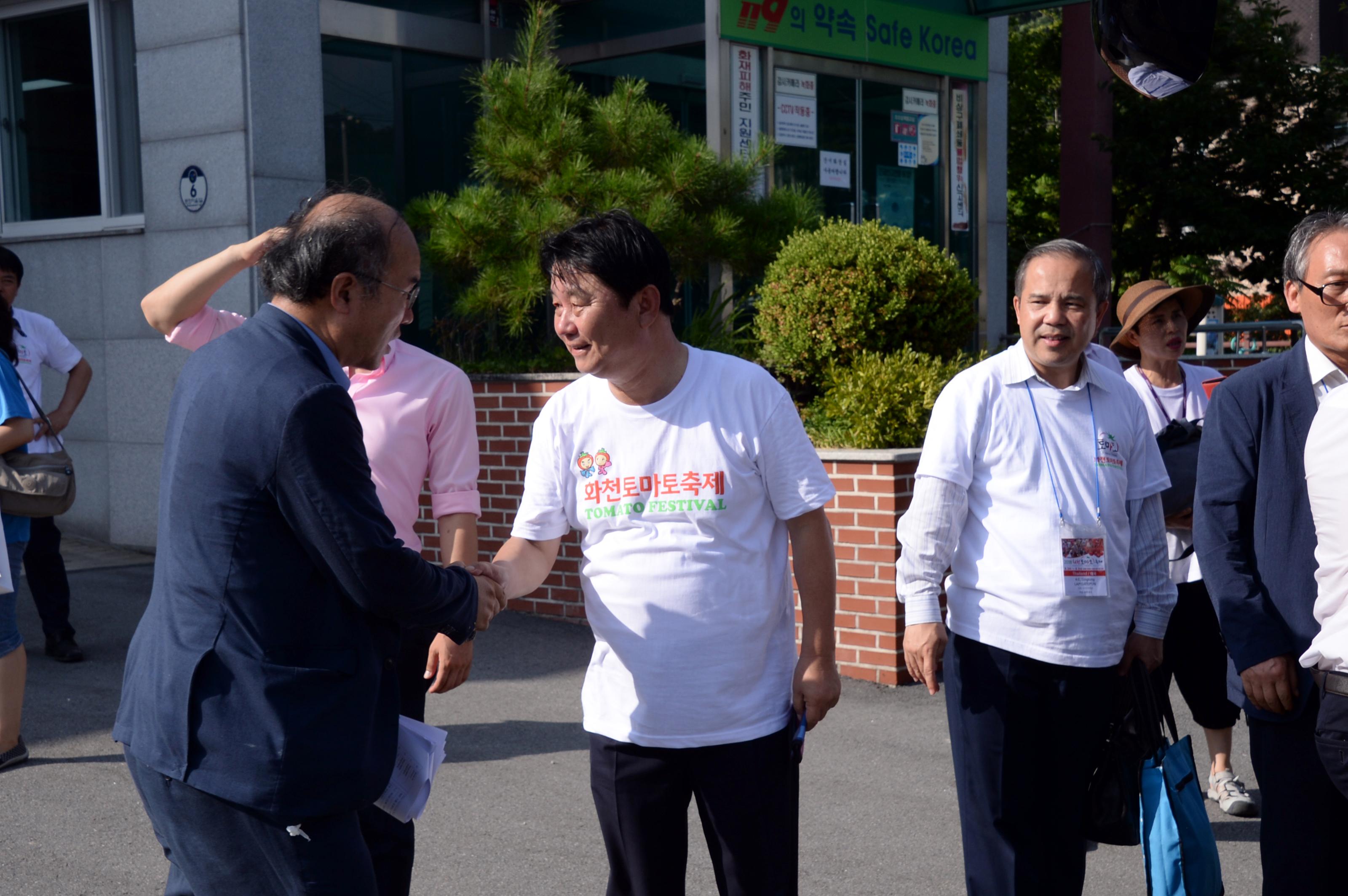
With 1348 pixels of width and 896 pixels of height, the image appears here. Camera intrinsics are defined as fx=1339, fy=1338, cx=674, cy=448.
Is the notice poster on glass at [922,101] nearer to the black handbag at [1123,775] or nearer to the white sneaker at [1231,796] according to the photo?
the white sneaker at [1231,796]

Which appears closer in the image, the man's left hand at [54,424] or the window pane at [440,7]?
the man's left hand at [54,424]

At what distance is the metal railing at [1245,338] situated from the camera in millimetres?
10086

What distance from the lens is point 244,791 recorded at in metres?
2.18

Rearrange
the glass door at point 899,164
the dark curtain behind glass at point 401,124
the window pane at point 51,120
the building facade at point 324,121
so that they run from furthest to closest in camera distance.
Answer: the glass door at point 899,164
the dark curtain behind glass at point 401,124
the window pane at point 51,120
the building facade at point 324,121

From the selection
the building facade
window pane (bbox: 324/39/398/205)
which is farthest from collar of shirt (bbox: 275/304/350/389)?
window pane (bbox: 324/39/398/205)

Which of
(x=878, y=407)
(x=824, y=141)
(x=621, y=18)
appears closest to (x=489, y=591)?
(x=878, y=407)

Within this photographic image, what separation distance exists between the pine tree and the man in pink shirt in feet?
14.7

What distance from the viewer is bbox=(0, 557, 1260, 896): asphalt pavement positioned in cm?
425

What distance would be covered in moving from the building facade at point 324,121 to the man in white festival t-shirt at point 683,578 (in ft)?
22.1

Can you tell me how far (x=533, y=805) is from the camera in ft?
16.2

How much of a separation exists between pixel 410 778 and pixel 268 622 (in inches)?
21.7

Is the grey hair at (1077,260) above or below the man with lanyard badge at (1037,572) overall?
above

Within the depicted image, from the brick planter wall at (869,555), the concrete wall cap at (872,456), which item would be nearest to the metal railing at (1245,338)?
the concrete wall cap at (872,456)

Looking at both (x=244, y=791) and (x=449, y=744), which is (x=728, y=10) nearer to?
(x=449, y=744)
